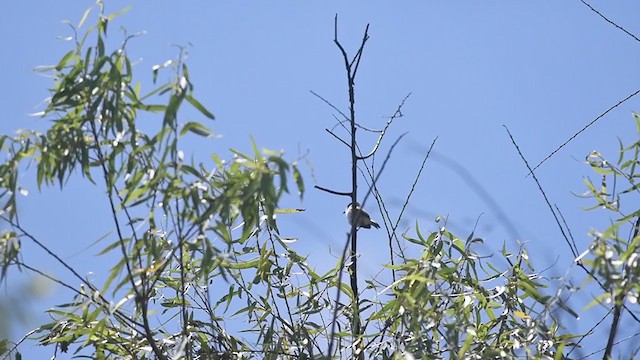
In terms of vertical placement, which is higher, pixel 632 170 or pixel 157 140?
pixel 632 170

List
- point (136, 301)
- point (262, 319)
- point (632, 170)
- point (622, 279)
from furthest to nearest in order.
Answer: point (262, 319) → point (632, 170) → point (136, 301) → point (622, 279)

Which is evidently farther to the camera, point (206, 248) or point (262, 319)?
point (262, 319)

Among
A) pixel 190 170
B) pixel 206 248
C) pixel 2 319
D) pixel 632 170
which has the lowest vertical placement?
pixel 2 319

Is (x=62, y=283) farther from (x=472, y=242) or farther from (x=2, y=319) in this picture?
(x=472, y=242)

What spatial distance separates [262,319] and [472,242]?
2.17ft

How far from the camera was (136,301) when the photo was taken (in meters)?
2.76

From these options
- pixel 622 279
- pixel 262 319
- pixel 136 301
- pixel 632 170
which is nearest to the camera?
pixel 622 279

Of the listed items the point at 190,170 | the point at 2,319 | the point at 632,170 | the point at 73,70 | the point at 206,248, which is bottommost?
the point at 2,319

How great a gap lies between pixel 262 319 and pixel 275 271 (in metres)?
0.17

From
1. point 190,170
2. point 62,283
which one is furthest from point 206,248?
point 62,283

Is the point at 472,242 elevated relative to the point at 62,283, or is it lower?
elevated

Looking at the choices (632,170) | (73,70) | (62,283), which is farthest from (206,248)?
(632,170)

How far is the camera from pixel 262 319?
342 centimetres

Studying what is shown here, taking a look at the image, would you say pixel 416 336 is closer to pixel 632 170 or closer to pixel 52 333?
pixel 632 170
